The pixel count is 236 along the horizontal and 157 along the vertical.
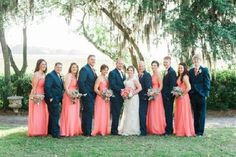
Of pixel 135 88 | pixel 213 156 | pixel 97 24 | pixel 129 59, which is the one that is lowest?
pixel 213 156

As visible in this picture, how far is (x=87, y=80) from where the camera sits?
36.3 ft

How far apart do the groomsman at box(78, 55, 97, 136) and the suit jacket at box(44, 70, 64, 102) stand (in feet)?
1.61

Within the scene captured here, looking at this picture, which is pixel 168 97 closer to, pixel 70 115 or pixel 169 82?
pixel 169 82

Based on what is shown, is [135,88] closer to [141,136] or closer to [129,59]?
[141,136]

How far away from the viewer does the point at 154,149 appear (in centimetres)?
948

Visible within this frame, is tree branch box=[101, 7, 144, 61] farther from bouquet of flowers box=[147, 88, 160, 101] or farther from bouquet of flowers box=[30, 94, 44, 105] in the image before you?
bouquet of flowers box=[30, 94, 44, 105]

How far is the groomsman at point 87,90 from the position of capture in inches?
432

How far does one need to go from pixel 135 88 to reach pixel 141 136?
43.7 inches

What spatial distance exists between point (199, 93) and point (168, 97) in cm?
71

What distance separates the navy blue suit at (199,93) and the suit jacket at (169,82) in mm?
425

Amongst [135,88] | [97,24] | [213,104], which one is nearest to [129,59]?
[97,24]

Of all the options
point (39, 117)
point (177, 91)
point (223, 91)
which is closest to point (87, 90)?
point (39, 117)

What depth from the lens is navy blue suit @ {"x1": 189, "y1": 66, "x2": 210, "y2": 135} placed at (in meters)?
11.1

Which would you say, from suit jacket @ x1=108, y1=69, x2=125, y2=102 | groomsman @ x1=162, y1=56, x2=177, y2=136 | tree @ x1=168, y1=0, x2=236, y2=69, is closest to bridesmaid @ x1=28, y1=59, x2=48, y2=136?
suit jacket @ x1=108, y1=69, x2=125, y2=102
